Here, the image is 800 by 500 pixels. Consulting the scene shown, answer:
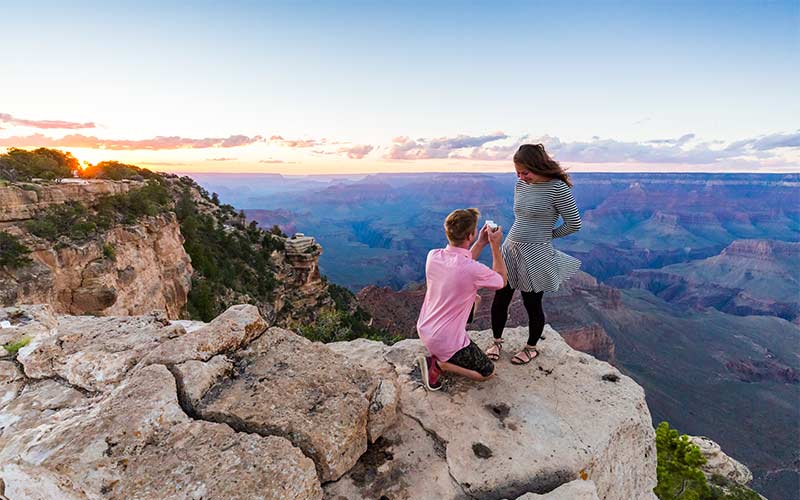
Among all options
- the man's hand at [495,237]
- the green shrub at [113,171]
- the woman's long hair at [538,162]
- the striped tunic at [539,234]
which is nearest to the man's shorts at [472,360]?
the striped tunic at [539,234]

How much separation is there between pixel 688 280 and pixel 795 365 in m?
52.2

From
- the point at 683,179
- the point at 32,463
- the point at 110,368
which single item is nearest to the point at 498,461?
the point at 32,463

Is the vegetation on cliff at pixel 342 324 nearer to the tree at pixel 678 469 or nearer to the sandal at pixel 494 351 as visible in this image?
the tree at pixel 678 469

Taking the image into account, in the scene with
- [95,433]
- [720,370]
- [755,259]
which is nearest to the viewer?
[95,433]

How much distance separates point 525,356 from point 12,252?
451 inches

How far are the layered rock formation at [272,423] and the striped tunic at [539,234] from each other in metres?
1.13

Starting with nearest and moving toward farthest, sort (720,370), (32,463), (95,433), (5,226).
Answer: (32,463) < (95,433) < (5,226) < (720,370)

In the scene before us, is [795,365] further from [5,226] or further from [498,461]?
[5,226]

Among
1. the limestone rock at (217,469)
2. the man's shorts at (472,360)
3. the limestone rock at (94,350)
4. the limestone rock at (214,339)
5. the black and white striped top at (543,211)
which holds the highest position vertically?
the black and white striped top at (543,211)

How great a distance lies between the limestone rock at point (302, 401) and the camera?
2570 millimetres

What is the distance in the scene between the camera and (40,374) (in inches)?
120

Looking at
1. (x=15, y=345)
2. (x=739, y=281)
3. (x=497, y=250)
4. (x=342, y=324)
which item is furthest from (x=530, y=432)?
(x=739, y=281)

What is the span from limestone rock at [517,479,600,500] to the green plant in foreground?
4511mm

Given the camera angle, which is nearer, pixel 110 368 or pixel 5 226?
pixel 110 368
